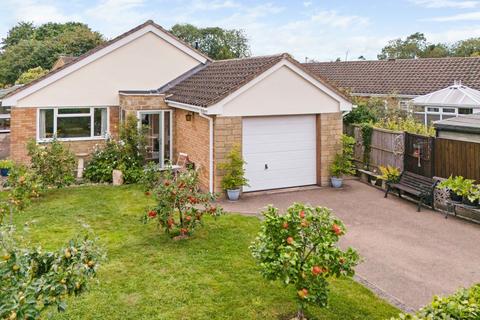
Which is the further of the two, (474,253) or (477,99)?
(477,99)

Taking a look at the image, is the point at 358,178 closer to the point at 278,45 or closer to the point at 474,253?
the point at 474,253

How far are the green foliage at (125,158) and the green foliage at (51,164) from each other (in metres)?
1.48

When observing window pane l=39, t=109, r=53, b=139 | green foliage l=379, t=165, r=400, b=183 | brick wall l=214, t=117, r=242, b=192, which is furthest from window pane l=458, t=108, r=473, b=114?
window pane l=39, t=109, r=53, b=139

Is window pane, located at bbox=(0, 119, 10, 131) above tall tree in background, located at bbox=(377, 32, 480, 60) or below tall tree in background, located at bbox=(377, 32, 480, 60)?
below

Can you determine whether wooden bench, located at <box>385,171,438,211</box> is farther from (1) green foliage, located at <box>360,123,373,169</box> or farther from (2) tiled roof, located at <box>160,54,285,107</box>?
(2) tiled roof, located at <box>160,54,285,107</box>

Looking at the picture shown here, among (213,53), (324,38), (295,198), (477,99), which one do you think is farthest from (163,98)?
(213,53)

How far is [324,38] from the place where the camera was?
143ft

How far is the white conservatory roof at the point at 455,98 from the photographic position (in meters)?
19.0

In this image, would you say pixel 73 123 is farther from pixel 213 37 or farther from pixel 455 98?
pixel 213 37

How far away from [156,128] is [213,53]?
62612 mm

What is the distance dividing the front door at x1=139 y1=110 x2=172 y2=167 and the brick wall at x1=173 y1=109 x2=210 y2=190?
471 mm

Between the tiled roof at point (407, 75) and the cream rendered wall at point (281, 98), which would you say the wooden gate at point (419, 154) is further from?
the tiled roof at point (407, 75)

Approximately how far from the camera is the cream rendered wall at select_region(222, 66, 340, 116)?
1395 cm

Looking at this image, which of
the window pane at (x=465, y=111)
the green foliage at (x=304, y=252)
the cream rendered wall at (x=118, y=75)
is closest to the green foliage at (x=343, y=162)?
the window pane at (x=465, y=111)
